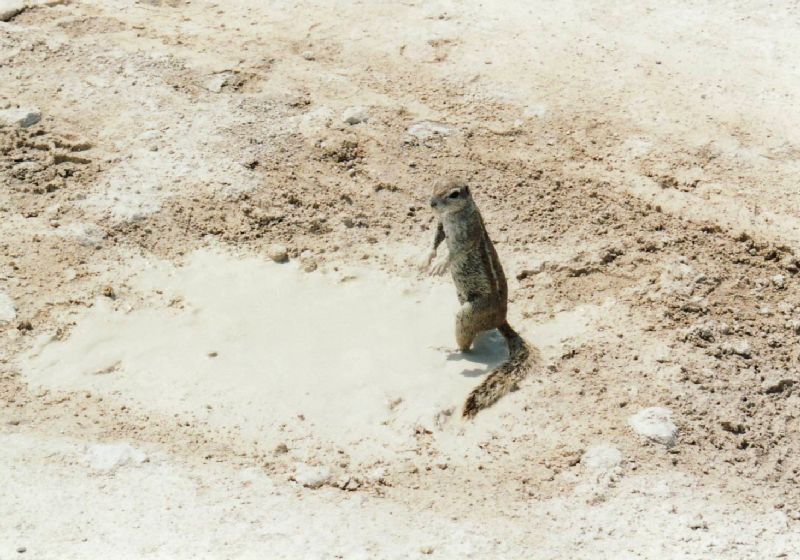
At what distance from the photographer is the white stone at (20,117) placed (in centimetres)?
927

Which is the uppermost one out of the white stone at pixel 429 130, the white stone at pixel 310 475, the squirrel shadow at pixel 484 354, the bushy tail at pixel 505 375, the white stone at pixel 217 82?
the white stone at pixel 217 82

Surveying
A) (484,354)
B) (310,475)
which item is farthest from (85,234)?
(484,354)

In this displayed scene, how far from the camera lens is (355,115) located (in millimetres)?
9367

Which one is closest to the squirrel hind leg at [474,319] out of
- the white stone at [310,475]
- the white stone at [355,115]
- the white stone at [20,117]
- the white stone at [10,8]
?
the white stone at [310,475]

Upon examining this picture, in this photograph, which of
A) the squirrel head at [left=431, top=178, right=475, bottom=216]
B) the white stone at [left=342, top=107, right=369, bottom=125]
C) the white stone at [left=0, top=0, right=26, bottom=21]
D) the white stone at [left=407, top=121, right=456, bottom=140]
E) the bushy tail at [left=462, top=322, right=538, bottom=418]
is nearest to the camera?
the bushy tail at [left=462, top=322, right=538, bottom=418]

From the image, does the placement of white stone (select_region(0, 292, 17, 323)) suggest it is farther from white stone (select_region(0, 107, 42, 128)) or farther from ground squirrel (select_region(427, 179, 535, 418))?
ground squirrel (select_region(427, 179, 535, 418))

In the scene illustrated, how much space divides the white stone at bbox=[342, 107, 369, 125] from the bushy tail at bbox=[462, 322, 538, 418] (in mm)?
3047

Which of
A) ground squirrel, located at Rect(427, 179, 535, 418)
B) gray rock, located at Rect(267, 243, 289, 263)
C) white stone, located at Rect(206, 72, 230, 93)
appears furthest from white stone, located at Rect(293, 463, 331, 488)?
white stone, located at Rect(206, 72, 230, 93)

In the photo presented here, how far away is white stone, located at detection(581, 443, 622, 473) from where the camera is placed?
6.24 m

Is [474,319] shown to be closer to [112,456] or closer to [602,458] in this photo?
[602,458]

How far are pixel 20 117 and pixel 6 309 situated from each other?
95.2 inches

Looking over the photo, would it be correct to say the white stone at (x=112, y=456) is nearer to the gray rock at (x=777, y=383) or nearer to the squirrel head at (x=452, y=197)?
the squirrel head at (x=452, y=197)

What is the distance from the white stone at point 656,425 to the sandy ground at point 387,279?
2 centimetres

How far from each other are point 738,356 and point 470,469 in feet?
6.89
